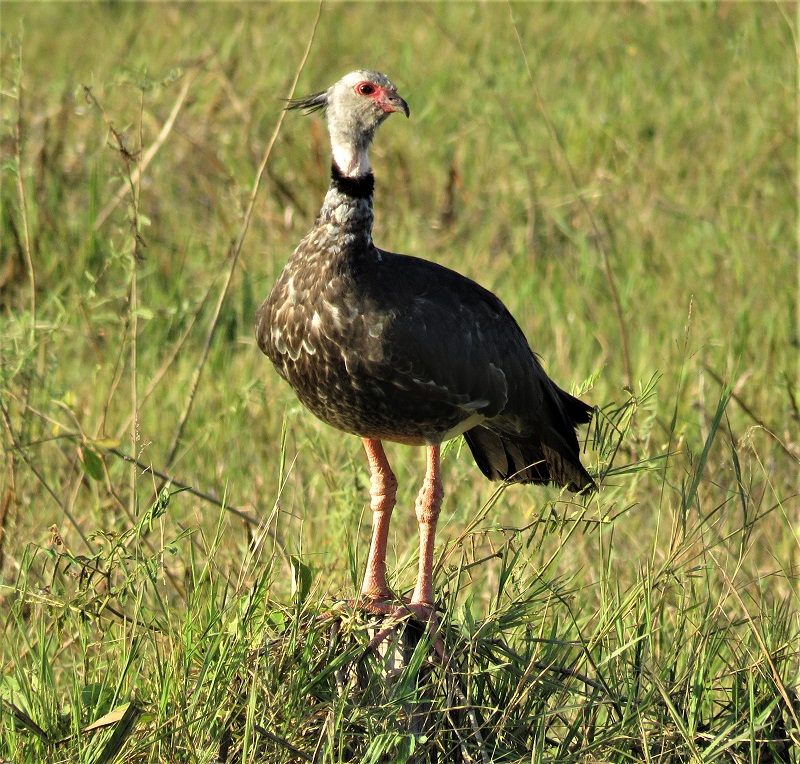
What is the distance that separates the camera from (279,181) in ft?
24.6

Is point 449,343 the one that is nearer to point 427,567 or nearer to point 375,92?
point 427,567

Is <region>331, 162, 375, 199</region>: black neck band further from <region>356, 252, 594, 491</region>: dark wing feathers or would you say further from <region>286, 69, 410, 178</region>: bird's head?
<region>356, 252, 594, 491</region>: dark wing feathers

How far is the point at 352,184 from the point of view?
144 inches

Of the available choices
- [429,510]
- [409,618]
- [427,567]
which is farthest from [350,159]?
[409,618]

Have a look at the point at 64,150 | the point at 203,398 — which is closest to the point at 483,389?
the point at 203,398

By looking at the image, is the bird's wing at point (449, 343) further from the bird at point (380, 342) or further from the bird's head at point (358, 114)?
the bird's head at point (358, 114)

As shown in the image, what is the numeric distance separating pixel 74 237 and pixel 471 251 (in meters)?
2.22

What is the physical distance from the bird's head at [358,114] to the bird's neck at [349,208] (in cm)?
3

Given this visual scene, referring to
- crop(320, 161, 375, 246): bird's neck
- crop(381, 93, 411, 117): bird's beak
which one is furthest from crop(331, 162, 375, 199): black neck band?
→ crop(381, 93, 411, 117): bird's beak

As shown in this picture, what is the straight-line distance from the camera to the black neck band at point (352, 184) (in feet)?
12.0

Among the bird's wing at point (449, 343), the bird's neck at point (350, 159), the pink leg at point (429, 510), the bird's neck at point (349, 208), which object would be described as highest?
the bird's neck at point (350, 159)

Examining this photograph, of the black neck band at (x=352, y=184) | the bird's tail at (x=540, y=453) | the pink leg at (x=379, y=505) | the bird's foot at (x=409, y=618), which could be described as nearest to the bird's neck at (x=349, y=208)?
the black neck band at (x=352, y=184)

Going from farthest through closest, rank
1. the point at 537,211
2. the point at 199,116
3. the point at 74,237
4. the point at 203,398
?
the point at 199,116 < the point at 537,211 < the point at 74,237 < the point at 203,398

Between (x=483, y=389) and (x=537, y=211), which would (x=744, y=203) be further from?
(x=483, y=389)
